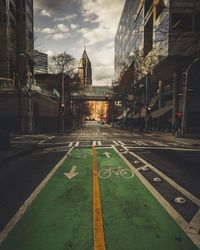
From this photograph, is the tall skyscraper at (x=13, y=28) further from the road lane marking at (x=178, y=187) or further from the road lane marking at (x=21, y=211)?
the road lane marking at (x=21, y=211)

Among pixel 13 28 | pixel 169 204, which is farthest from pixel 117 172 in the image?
pixel 13 28

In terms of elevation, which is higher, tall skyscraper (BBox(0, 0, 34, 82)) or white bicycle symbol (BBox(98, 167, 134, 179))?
tall skyscraper (BBox(0, 0, 34, 82))

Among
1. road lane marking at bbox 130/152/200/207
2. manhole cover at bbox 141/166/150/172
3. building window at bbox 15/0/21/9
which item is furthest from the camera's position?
building window at bbox 15/0/21/9

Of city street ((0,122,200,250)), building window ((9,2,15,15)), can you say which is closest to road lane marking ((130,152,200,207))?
city street ((0,122,200,250))

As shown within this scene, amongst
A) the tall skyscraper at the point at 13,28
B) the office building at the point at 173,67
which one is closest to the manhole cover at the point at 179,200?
the office building at the point at 173,67

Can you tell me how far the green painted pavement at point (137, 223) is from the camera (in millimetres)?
3877

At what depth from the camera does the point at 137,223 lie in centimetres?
464

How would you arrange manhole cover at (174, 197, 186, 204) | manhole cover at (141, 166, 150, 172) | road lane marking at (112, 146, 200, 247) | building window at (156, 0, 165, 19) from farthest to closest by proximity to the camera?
building window at (156, 0, 165, 19), manhole cover at (141, 166, 150, 172), manhole cover at (174, 197, 186, 204), road lane marking at (112, 146, 200, 247)

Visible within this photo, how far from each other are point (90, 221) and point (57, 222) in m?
0.61

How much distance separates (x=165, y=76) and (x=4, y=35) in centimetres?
3491

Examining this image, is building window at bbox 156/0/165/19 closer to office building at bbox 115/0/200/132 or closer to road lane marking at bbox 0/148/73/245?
office building at bbox 115/0/200/132

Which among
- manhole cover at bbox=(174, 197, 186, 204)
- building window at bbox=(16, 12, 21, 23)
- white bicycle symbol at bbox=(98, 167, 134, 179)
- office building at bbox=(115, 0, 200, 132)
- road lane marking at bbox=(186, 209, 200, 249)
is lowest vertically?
white bicycle symbol at bbox=(98, 167, 134, 179)

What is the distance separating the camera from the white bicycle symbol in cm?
855

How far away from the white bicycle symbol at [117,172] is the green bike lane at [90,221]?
936 millimetres
